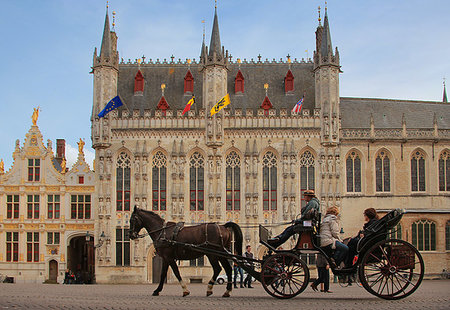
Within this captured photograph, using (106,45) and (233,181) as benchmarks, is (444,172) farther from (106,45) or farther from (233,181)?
(106,45)

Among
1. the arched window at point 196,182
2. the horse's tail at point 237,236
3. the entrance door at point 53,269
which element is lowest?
the entrance door at point 53,269

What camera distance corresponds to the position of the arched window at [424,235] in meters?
43.0

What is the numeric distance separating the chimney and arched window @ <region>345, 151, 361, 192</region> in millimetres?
25637

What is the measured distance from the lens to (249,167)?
4319 cm

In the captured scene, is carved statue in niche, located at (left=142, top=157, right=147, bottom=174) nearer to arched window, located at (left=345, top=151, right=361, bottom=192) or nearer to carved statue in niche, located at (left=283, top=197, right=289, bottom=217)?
carved statue in niche, located at (left=283, top=197, right=289, bottom=217)

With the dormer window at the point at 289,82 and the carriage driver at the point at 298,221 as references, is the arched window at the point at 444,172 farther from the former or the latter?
the carriage driver at the point at 298,221

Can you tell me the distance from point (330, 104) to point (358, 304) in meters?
31.1

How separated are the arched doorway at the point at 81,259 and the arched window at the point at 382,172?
70.5 ft

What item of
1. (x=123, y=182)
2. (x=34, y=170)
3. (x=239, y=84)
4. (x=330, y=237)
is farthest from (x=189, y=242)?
(x=34, y=170)

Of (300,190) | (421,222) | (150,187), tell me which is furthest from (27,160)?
(421,222)

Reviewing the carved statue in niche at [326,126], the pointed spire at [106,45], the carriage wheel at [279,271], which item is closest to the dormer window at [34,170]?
the pointed spire at [106,45]

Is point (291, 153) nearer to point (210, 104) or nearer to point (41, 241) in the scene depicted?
point (210, 104)

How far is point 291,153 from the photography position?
4325 cm

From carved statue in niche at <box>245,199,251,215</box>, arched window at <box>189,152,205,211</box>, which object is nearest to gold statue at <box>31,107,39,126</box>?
arched window at <box>189,152,205,211</box>
